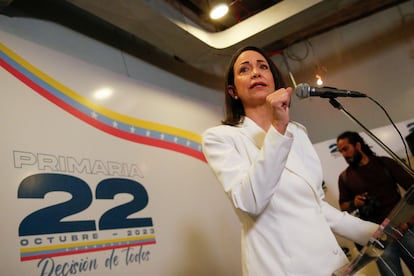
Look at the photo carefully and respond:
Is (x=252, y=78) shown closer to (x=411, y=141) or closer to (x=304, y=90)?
(x=304, y=90)

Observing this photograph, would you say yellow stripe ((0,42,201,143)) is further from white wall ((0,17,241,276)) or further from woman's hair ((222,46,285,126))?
woman's hair ((222,46,285,126))

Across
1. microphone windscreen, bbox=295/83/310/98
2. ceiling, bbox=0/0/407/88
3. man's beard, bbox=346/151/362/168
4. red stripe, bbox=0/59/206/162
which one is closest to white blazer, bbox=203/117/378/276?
microphone windscreen, bbox=295/83/310/98

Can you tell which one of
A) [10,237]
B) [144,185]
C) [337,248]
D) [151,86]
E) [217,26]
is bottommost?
[337,248]

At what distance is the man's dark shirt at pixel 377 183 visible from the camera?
2529mm

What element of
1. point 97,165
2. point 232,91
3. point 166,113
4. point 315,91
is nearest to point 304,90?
point 315,91

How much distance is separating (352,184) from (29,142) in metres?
2.32

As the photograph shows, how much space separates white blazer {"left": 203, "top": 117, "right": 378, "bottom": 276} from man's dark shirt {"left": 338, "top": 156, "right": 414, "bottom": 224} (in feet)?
5.60

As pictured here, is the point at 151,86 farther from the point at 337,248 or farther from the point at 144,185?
the point at 337,248

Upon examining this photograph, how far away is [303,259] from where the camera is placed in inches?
33.0

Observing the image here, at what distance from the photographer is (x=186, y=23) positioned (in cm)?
267

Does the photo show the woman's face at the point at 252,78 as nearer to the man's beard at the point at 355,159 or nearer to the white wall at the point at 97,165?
the white wall at the point at 97,165

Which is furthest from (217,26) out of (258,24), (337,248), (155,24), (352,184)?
(337,248)

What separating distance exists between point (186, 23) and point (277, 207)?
2.08m

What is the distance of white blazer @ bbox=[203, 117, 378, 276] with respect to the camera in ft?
2.61
